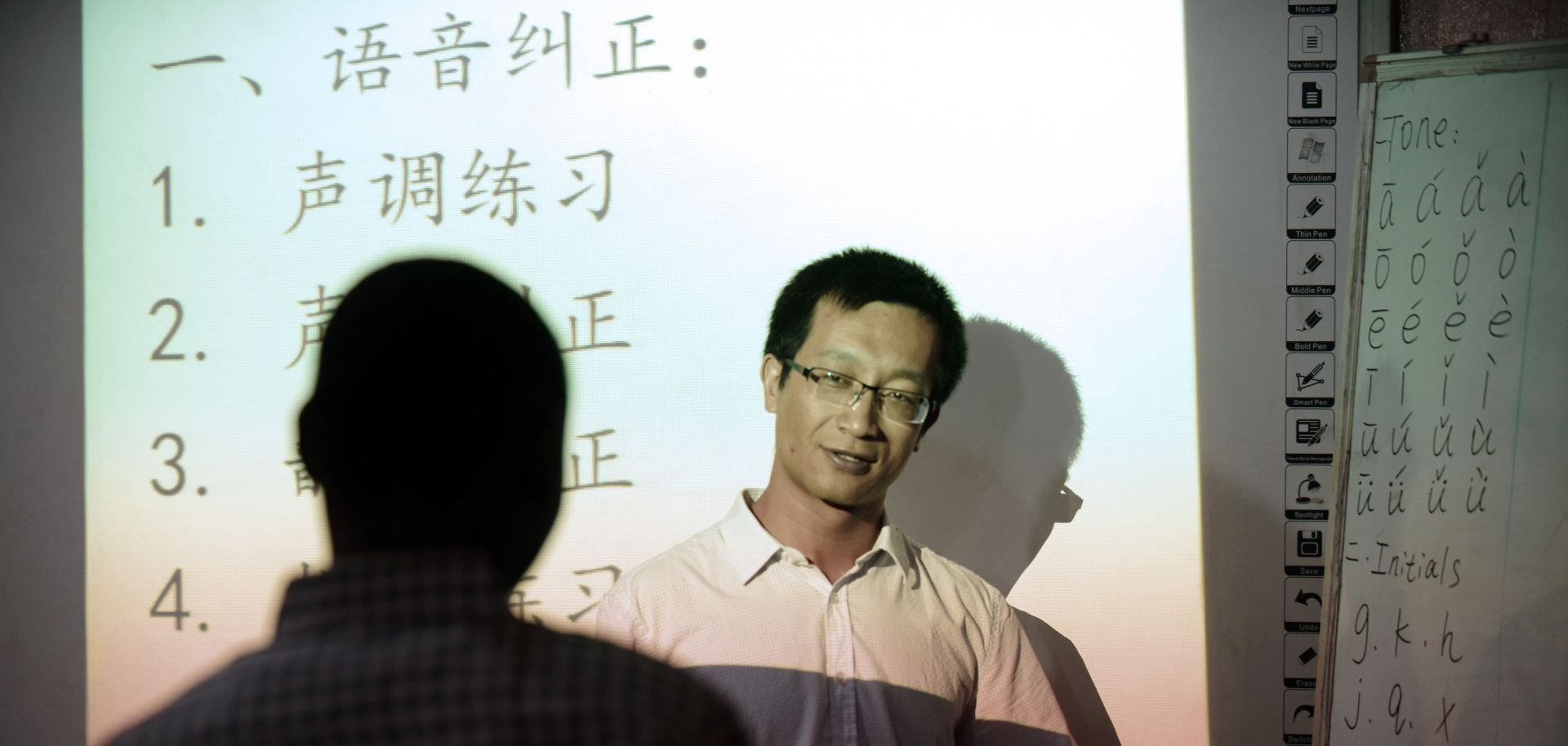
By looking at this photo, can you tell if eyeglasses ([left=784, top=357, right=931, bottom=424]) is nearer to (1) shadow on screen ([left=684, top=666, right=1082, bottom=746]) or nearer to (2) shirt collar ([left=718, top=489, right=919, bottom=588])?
(2) shirt collar ([left=718, top=489, right=919, bottom=588])

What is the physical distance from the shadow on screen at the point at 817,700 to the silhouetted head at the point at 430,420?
0.83 metres

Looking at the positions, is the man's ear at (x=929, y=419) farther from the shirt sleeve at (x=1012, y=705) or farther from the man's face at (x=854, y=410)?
the shirt sleeve at (x=1012, y=705)

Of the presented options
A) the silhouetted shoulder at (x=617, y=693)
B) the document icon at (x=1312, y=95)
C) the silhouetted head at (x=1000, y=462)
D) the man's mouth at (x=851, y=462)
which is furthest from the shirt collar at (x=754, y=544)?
the document icon at (x=1312, y=95)

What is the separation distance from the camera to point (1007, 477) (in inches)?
80.2

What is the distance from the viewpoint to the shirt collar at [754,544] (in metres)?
1.57

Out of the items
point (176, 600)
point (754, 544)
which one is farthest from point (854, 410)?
point (176, 600)

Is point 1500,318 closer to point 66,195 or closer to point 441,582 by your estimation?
point 441,582

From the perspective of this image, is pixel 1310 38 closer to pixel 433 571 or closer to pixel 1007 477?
pixel 1007 477

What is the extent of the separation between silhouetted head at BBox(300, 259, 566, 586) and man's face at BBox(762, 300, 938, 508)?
867mm

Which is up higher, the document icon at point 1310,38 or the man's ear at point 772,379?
the document icon at point 1310,38

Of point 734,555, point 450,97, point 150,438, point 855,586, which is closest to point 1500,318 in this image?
point 855,586

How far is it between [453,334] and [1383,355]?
160 cm

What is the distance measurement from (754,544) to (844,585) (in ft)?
0.48

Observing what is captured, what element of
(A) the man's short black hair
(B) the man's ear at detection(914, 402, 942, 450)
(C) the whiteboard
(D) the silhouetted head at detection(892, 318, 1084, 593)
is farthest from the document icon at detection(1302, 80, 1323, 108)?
(B) the man's ear at detection(914, 402, 942, 450)
